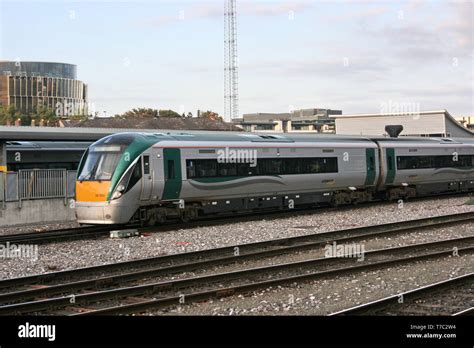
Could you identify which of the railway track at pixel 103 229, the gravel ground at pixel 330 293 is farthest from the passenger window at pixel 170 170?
the gravel ground at pixel 330 293

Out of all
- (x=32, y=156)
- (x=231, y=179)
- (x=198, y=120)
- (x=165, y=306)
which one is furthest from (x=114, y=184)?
(x=198, y=120)

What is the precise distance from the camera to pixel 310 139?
93.6 ft

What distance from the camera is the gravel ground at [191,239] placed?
15.7m

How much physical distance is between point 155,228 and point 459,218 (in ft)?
35.8

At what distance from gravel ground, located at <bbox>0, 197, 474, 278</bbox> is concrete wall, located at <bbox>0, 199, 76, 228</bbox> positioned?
8044 mm

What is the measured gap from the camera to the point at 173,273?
1404 cm

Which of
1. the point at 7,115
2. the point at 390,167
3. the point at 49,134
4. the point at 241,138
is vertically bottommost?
the point at 390,167

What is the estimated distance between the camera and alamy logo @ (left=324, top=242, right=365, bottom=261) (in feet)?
51.6

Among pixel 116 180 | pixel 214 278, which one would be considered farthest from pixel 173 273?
pixel 116 180

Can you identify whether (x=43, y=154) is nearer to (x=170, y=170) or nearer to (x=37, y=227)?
(x=37, y=227)

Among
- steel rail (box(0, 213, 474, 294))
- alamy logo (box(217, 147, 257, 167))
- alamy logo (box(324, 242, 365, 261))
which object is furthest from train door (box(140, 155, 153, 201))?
alamy logo (box(324, 242, 365, 261))
